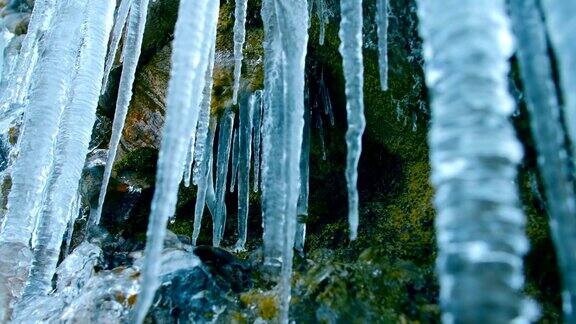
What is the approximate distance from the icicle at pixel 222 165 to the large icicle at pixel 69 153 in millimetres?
1225

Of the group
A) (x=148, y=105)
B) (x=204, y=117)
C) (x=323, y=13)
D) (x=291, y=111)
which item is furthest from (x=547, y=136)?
(x=148, y=105)

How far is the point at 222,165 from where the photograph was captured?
3.80 m

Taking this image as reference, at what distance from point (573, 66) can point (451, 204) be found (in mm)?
334

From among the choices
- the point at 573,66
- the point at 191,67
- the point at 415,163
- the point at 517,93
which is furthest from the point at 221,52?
the point at 573,66

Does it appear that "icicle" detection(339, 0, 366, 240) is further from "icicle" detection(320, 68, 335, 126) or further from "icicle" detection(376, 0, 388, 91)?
"icicle" detection(320, 68, 335, 126)

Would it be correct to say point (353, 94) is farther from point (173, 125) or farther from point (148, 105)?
point (148, 105)

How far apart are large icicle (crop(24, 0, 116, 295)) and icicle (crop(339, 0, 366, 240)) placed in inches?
56.8

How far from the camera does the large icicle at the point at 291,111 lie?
196cm

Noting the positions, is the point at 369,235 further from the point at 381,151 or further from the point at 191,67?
the point at 191,67

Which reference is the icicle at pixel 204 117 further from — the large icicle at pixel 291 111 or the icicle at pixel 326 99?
the icicle at pixel 326 99

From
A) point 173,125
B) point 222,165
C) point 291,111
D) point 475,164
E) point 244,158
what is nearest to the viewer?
point 475,164

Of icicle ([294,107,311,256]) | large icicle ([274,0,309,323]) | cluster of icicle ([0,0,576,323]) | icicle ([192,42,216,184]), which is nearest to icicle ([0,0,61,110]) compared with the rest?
cluster of icicle ([0,0,576,323])

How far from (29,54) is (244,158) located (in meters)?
1.98

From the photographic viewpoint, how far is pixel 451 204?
0.88 metres
